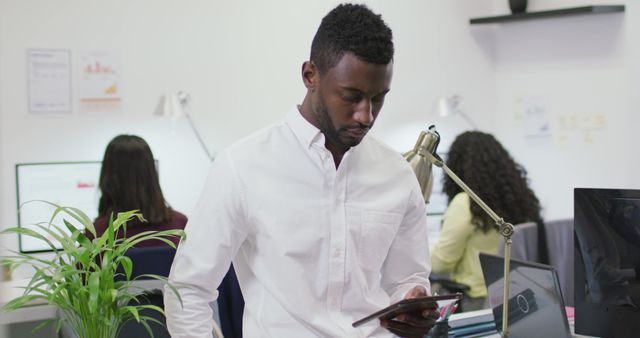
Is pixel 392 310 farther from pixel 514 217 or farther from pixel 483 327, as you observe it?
pixel 514 217

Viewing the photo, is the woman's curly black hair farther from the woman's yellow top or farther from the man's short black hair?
the man's short black hair

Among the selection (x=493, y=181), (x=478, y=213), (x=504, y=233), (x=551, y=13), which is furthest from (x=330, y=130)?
(x=551, y=13)

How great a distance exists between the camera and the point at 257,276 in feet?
5.19

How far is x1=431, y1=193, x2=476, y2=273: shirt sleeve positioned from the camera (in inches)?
135

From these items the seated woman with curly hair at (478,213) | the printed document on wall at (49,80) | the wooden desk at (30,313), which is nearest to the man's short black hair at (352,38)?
the wooden desk at (30,313)

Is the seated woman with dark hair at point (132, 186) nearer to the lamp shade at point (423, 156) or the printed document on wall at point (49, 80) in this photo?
the printed document on wall at point (49, 80)

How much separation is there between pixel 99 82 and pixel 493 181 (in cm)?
220

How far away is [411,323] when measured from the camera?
60.9 inches

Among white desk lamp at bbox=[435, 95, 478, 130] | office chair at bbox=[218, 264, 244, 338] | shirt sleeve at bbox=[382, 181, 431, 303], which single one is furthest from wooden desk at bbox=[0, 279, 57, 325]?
white desk lamp at bbox=[435, 95, 478, 130]

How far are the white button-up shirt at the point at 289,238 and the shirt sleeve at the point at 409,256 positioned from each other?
0.06 meters

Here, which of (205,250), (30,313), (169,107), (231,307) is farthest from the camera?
(169,107)

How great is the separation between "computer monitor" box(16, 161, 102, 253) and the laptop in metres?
2.56

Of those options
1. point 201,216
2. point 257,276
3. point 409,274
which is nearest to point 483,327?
point 409,274

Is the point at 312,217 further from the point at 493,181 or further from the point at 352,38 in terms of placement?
the point at 493,181
